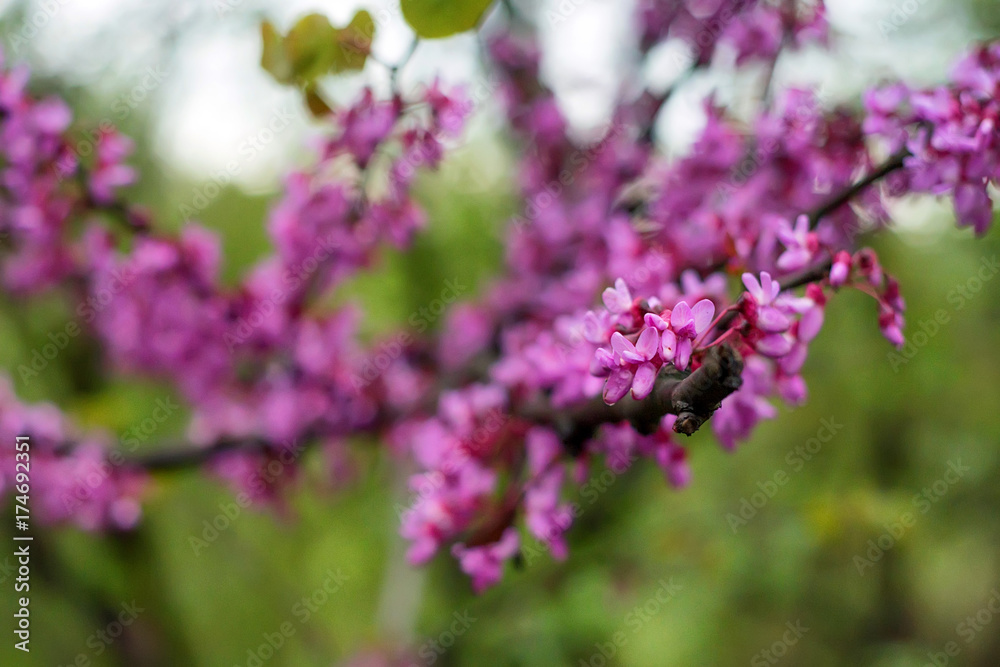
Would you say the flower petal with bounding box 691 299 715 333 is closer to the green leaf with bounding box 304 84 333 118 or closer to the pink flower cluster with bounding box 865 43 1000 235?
the pink flower cluster with bounding box 865 43 1000 235

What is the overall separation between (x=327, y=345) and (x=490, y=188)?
2.83 m

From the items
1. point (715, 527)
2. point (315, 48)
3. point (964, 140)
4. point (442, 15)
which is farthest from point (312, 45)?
point (715, 527)

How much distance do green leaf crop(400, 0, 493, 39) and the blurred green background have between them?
1220mm

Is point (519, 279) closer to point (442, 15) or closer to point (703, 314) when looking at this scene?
point (442, 15)

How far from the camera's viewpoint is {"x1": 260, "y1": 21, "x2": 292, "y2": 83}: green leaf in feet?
3.64

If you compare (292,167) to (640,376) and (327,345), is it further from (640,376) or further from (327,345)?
(640,376)

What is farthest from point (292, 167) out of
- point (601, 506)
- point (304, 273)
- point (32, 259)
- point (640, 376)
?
point (601, 506)

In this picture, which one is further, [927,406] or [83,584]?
[927,406]

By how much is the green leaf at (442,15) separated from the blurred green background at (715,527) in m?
1.22

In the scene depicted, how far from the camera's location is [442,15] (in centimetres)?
92

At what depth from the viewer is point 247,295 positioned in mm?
1973

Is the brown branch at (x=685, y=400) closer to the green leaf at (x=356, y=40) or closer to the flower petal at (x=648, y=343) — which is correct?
the flower petal at (x=648, y=343)

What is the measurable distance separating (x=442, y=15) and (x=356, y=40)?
0.21 m

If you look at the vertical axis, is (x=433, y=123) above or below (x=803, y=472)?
above
